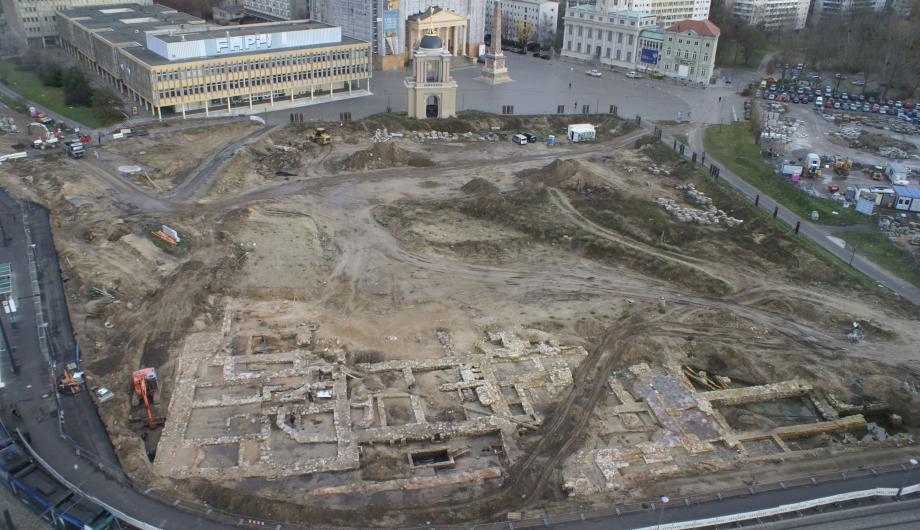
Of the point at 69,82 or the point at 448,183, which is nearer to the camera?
the point at 448,183

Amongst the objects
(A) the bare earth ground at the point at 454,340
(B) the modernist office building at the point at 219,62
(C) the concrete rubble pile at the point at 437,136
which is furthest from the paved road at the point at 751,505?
(B) the modernist office building at the point at 219,62

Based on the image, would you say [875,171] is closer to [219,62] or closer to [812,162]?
[812,162]

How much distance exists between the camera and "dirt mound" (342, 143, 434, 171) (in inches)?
2702

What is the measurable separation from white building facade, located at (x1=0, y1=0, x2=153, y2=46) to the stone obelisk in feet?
214

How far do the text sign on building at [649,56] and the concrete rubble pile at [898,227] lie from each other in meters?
58.7

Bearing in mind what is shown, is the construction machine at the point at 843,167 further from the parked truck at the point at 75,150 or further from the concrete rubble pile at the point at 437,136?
the parked truck at the point at 75,150

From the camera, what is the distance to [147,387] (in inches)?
1431

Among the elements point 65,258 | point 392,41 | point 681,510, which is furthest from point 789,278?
point 392,41

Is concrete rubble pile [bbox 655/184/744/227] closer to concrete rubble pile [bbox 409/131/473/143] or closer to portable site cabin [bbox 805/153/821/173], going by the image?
portable site cabin [bbox 805/153/821/173]

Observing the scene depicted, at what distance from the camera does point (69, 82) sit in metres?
81.4

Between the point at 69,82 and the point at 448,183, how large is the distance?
165ft

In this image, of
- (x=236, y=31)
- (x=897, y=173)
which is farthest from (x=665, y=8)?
(x=236, y=31)

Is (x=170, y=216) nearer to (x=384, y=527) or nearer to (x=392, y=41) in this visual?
(x=384, y=527)

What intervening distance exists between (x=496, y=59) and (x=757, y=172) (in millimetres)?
45764
